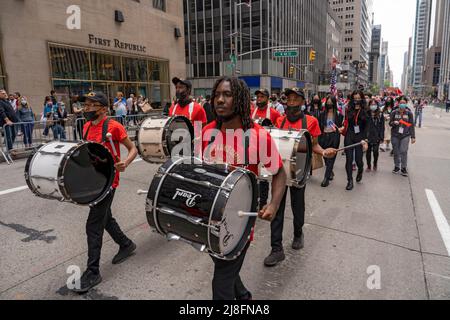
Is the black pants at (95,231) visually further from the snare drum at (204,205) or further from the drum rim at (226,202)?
the drum rim at (226,202)

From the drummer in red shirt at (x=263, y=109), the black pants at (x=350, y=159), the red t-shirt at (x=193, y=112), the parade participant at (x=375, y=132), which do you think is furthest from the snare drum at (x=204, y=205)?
the parade participant at (x=375, y=132)

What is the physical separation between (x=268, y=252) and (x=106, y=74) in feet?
69.0

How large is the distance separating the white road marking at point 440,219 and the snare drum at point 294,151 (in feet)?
6.94

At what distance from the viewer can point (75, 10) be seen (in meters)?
19.2

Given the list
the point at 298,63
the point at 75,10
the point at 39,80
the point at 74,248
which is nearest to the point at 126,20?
the point at 75,10

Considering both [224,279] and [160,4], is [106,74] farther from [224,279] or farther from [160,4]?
[224,279]

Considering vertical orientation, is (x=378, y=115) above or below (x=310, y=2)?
below

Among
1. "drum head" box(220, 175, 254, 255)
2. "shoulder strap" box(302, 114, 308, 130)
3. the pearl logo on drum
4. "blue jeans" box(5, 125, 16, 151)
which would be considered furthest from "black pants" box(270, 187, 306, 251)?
"blue jeans" box(5, 125, 16, 151)

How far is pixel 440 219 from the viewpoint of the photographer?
204 inches

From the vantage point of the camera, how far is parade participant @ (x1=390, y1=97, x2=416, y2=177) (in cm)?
812

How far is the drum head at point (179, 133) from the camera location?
476 centimetres

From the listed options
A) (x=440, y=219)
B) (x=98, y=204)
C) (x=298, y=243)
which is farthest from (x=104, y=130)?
(x=440, y=219)
